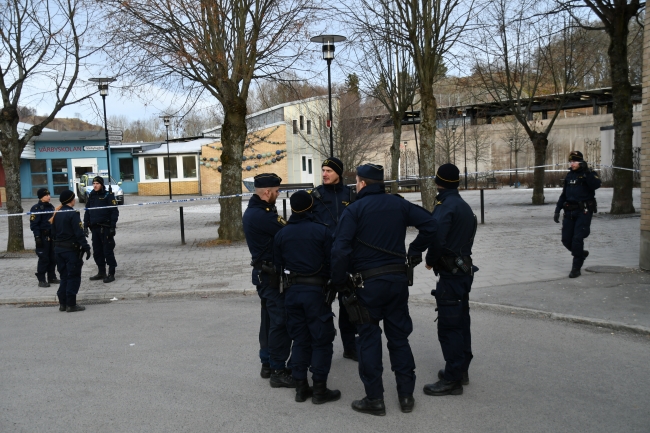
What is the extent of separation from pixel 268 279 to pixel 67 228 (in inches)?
174

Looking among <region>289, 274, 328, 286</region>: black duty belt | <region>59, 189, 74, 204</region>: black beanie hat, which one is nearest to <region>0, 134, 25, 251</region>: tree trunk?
<region>59, 189, 74, 204</region>: black beanie hat

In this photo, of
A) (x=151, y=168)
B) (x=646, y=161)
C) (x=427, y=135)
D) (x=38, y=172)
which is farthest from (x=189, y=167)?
(x=646, y=161)

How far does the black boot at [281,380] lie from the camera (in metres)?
5.20

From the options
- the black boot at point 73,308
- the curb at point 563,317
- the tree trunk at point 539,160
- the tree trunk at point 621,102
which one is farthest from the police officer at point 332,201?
the tree trunk at point 539,160

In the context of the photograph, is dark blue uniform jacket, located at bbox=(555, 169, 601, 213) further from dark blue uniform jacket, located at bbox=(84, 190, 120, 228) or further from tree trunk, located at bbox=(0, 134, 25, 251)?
tree trunk, located at bbox=(0, 134, 25, 251)

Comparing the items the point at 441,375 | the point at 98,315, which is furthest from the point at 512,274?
the point at 98,315

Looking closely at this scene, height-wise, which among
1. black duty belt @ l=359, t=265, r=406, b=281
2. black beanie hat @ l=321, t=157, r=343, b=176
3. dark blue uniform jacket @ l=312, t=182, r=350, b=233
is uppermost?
black beanie hat @ l=321, t=157, r=343, b=176

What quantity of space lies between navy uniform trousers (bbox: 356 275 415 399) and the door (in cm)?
4060

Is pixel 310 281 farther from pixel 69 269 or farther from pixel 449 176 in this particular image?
pixel 69 269

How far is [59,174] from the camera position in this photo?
1586 inches

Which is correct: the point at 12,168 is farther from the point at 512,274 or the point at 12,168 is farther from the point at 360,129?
the point at 360,129

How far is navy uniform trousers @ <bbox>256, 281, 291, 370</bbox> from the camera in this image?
525 cm

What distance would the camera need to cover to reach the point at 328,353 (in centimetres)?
491

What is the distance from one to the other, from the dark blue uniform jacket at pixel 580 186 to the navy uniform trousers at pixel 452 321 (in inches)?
186
